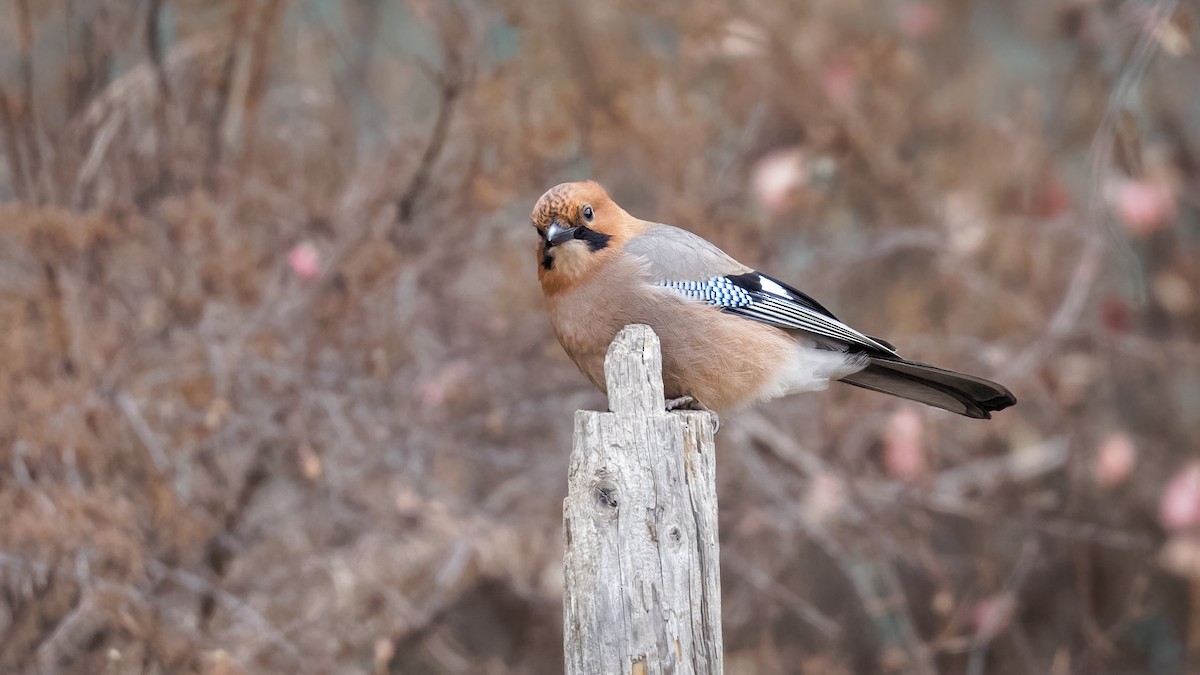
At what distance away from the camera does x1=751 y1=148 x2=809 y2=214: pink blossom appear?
20.8 feet

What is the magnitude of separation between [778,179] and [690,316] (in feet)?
9.61

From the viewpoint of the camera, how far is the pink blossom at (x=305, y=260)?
17.3 ft

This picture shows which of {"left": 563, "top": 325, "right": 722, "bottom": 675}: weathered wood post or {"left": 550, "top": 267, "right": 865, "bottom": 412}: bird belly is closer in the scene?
{"left": 563, "top": 325, "right": 722, "bottom": 675}: weathered wood post

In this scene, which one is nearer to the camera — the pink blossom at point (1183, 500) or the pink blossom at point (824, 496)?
the pink blossom at point (824, 496)

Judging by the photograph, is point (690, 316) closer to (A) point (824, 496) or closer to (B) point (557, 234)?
(B) point (557, 234)

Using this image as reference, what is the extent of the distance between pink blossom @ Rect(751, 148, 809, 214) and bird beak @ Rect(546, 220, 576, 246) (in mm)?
2974

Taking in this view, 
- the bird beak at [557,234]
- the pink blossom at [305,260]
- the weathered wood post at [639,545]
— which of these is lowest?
the weathered wood post at [639,545]

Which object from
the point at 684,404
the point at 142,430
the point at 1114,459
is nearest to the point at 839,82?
the point at 1114,459

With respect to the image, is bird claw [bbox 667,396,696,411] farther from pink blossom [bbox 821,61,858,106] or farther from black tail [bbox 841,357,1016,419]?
pink blossom [bbox 821,61,858,106]

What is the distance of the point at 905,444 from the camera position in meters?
6.18

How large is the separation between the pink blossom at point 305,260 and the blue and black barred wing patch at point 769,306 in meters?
2.17

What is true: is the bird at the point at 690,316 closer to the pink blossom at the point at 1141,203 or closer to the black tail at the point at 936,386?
the black tail at the point at 936,386

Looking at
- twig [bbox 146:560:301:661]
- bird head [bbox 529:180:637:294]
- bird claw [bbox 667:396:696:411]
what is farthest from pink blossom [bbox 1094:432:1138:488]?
twig [bbox 146:560:301:661]

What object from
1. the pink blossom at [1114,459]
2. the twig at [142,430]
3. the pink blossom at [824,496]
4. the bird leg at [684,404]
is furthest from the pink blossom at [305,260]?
the pink blossom at [1114,459]
